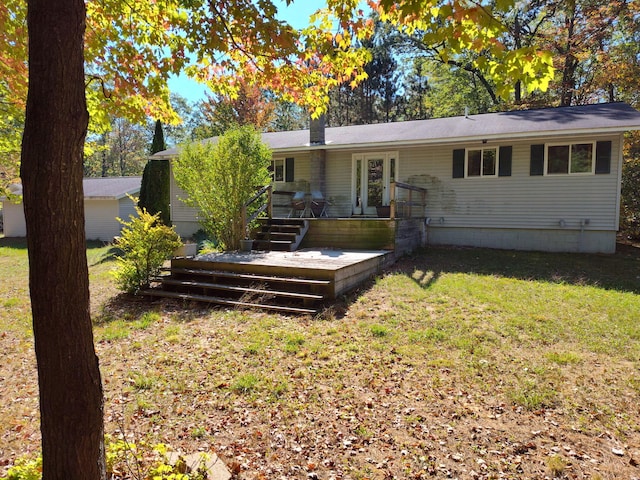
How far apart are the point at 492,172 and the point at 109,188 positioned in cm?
1892

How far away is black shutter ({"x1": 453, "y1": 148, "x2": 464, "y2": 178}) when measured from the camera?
11.9m

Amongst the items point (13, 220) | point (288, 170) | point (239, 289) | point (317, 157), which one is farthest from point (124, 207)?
point (239, 289)

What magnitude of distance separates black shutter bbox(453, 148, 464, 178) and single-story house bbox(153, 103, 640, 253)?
28 mm

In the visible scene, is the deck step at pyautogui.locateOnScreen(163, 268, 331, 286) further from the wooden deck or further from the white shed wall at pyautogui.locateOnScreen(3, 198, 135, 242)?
the white shed wall at pyautogui.locateOnScreen(3, 198, 135, 242)

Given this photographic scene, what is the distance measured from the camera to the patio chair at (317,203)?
1303cm

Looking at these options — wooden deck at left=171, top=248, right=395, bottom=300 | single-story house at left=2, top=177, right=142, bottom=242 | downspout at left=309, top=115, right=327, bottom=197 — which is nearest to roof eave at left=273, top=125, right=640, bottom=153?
downspout at left=309, top=115, right=327, bottom=197

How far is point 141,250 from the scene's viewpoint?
7562 mm

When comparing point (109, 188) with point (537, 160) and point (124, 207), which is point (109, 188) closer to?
point (124, 207)

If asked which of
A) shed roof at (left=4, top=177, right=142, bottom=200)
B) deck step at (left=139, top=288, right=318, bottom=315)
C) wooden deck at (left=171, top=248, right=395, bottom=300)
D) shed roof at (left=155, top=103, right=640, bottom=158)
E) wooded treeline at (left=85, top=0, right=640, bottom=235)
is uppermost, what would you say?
wooded treeline at (left=85, top=0, right=640, bottom=235)

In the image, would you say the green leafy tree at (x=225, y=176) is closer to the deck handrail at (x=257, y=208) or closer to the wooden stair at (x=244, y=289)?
the deck handrail at (x=257, y=208)

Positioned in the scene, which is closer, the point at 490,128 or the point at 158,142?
the point at 490,128

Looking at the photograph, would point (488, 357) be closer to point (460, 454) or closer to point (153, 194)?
point (460, 454)

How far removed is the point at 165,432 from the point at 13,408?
1.57 metres

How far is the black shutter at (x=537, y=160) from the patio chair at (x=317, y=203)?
620cm
